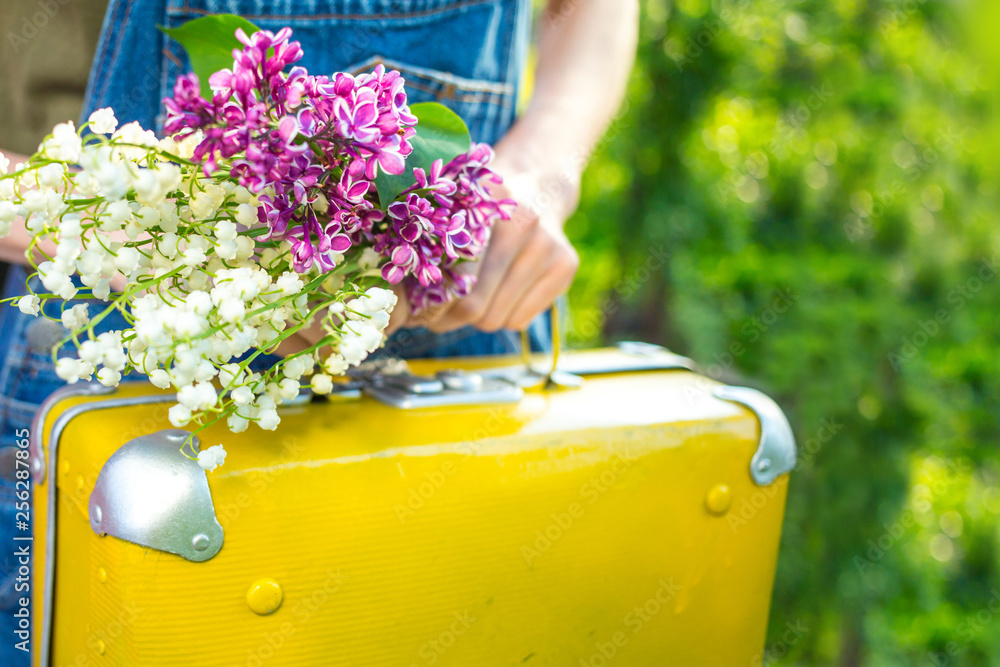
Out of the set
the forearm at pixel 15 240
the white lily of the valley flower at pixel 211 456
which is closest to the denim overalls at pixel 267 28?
the forearm at pixel 15 240

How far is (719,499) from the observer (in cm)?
83

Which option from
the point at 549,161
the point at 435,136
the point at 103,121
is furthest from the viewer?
the point at 549,161

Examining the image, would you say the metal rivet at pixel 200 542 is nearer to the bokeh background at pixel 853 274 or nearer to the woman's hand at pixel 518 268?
the woman's hand at pixel 518 268

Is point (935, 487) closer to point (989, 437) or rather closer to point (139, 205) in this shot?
point (989, 437)

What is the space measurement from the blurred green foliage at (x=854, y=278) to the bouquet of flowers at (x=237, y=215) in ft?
6.58

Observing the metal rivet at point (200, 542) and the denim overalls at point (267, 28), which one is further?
the denim overalls at point (267, 28)

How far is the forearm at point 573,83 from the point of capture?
923mm

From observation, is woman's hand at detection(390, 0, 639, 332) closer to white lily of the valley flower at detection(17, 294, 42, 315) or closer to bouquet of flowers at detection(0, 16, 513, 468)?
bouquet of flowers at detection(0, 16, 513, 468)

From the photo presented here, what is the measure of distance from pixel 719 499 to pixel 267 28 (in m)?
0.63

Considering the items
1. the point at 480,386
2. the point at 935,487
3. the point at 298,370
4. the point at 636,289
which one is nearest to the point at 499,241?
the point at 480,386

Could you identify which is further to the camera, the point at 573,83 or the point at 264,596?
the point at 573,83

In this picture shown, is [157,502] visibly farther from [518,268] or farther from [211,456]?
[518,268]

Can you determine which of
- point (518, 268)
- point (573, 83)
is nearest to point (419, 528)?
point (518, 268)

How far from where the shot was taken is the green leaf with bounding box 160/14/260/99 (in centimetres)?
60
